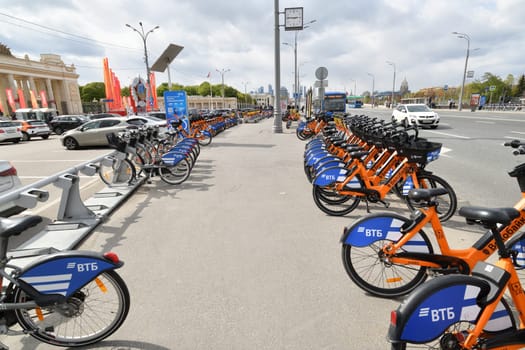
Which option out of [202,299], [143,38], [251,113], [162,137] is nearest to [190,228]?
[202,299]

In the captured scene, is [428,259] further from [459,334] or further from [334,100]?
[334,100]

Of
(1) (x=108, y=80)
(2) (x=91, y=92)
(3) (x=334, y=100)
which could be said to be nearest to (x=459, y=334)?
(3) (x=334, y=100)

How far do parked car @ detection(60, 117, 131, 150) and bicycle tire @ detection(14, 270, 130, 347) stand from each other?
455 inches

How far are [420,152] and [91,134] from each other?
1301 centimetres

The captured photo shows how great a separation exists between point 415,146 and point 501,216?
2719mm

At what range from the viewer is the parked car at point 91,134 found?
41.0 ft

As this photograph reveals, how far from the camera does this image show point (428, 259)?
91.0 inches

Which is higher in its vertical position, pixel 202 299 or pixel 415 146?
pixel 415 146

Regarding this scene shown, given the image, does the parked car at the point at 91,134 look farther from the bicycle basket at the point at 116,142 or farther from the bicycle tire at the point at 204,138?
the bicycle basket at the point at 116,142

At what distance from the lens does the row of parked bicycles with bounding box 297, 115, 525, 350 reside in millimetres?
1502

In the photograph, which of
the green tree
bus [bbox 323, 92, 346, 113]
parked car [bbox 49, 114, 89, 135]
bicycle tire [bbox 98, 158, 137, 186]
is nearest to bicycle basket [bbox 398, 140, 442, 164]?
bicycle tire [bbox 98, 158, 137, 186]

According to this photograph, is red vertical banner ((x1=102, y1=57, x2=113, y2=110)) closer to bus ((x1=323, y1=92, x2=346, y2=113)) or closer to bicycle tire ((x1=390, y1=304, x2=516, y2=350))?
bus ((x1=323, y1=92, x2=346, y2=113))

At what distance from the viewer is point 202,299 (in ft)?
8.74

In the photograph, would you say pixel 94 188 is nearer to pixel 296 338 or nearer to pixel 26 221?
pixel 26 221
